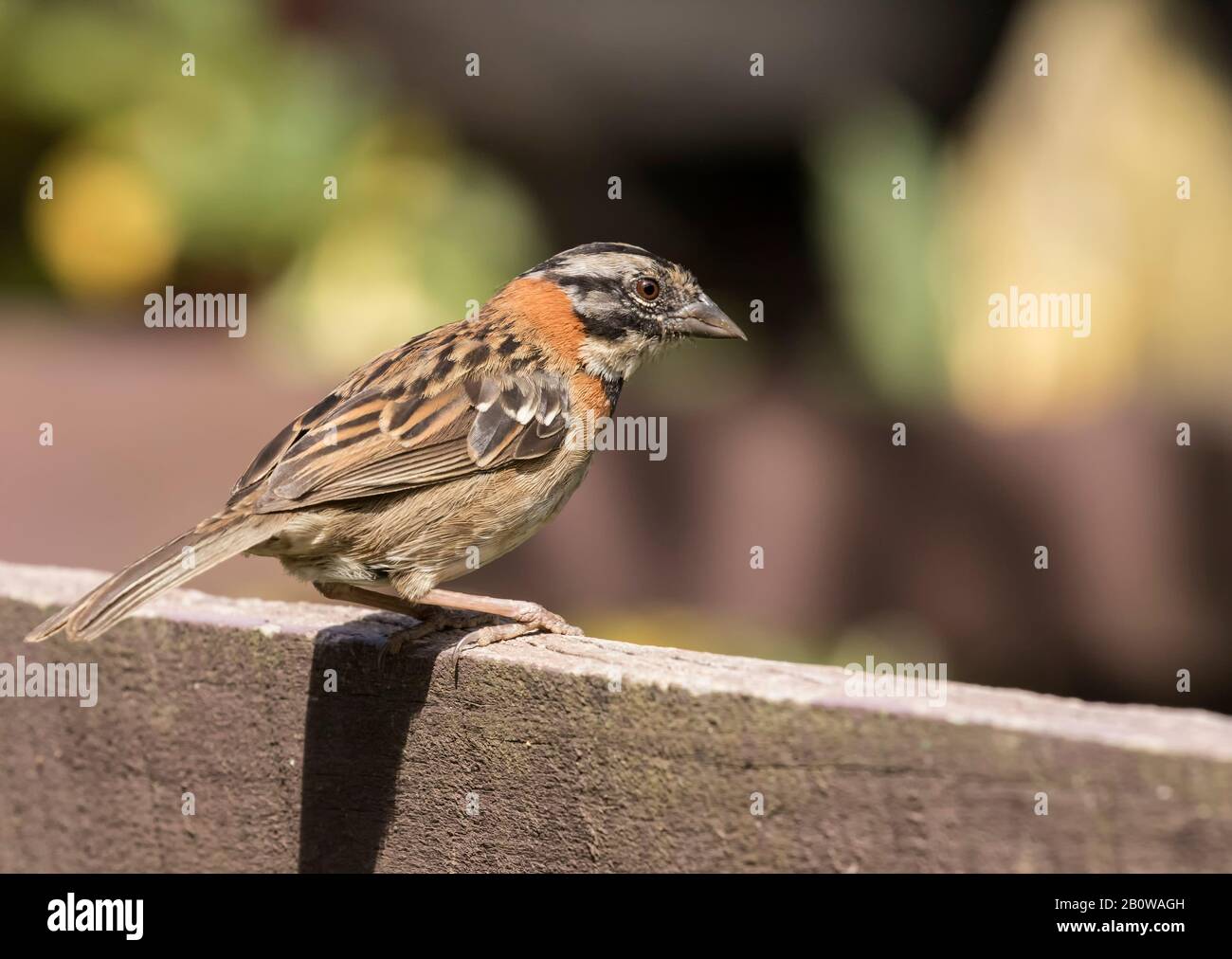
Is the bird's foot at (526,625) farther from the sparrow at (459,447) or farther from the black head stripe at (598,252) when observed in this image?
the black head stripe at (598,252)

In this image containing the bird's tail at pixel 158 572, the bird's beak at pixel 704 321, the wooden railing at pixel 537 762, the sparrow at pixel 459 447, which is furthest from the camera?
the bird's beak at pixel 704 321

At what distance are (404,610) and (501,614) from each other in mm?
346

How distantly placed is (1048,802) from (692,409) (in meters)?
5.47

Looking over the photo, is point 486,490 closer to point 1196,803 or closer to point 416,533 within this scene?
point 416,533

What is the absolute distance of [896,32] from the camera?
9.58 metres

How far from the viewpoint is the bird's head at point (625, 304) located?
4.37 meters

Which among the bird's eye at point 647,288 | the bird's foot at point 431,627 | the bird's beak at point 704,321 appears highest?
the bird's eye at point 647,288

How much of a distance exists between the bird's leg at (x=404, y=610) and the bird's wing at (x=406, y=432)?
0.30m

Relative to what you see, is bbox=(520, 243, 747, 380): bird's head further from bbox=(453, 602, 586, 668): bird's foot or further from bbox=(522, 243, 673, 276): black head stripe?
bbox=(453, 602, 586, 668): bird's foot

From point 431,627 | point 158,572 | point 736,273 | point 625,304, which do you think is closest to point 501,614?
point 431,627

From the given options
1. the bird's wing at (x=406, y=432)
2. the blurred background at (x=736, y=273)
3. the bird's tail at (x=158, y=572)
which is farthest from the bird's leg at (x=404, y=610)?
the blurred background at (x=736, y=273)

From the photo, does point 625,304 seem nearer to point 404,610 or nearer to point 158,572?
point 404,610

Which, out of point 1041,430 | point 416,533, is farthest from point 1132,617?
point 416,533

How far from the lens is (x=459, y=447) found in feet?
13.2
